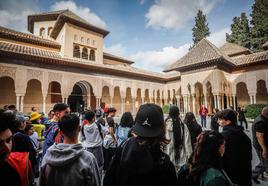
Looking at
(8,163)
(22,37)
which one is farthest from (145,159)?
(22,37)

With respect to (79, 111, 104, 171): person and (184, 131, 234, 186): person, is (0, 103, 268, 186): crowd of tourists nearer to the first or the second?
(184, 131, 234, 186): person

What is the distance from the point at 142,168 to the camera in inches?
47.4

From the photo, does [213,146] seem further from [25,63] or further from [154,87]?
[154,87]

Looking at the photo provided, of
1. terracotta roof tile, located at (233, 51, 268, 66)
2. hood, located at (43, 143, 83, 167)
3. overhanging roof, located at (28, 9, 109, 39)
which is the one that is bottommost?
hood, located at (43, 143, 83, 167)

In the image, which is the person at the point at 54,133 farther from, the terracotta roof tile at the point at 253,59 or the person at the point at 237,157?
the terracotta roof tile at the point at 253,59

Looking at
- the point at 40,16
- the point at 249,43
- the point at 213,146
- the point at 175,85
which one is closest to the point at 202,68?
the point at 175,85

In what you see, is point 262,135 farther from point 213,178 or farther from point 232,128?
point 213,178

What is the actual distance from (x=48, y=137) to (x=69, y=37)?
17.2 meters

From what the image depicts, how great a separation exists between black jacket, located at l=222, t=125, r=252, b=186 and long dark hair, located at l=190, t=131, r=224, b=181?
96 centimetres

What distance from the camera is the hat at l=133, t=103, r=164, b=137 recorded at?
1.33 m

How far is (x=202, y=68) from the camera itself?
18.1 m

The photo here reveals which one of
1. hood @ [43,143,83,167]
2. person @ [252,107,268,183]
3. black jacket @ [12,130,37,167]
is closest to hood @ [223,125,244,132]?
person @ [252,107,268,183]

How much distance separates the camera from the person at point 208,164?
1.41 m

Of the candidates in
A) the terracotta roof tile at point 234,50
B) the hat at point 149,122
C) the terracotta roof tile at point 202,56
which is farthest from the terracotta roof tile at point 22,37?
the terracotta roof tile at point 234,50
